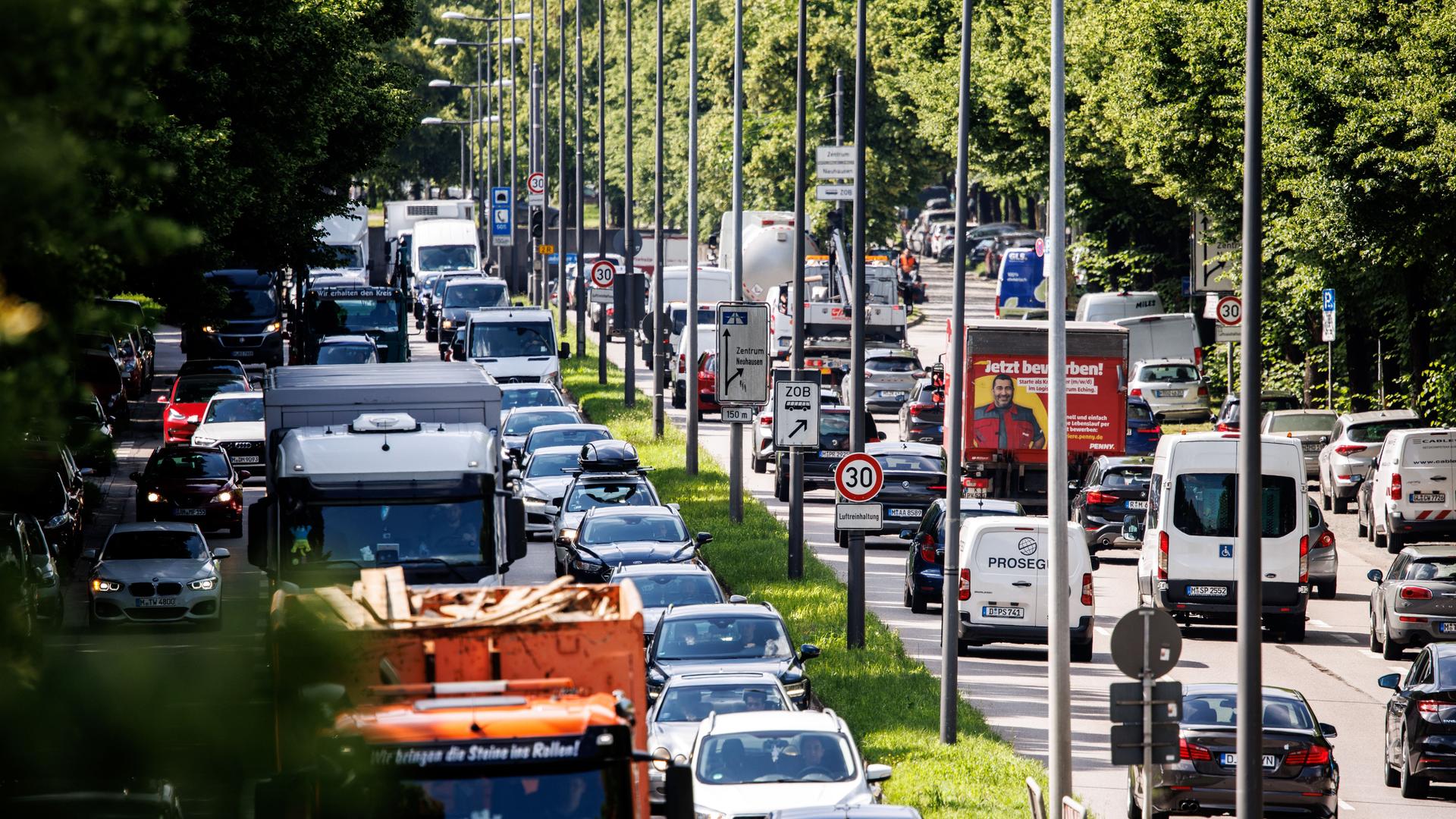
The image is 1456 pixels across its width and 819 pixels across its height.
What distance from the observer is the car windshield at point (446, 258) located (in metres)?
77.4

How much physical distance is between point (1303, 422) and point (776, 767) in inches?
1114

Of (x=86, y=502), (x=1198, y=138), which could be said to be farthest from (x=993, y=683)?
(x=1198, y=138)

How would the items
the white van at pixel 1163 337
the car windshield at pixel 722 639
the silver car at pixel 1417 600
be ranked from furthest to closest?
the white van at pixel 1163 337, the silver car at pixel 1417 600, the car windshield at pixel 722 639

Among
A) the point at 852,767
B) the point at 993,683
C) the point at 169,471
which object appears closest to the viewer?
the point at 852,767

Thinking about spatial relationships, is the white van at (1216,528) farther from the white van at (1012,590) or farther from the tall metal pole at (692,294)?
the tall metal pole at (692,294)

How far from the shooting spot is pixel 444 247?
78.1 meters

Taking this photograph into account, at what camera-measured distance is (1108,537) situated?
110 ft

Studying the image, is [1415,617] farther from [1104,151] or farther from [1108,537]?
[1104,151]

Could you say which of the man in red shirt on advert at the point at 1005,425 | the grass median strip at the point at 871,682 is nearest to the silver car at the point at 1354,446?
the man in red shirt on advert at the point at 1005,425

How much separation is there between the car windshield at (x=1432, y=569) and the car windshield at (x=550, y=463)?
47.8 feet

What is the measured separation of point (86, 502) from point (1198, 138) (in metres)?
43.2

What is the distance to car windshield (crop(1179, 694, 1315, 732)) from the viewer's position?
17938 millimetres

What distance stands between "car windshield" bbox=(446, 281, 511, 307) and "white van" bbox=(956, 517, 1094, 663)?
37.0 m

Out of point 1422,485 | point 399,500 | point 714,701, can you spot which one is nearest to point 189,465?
point 714,701
